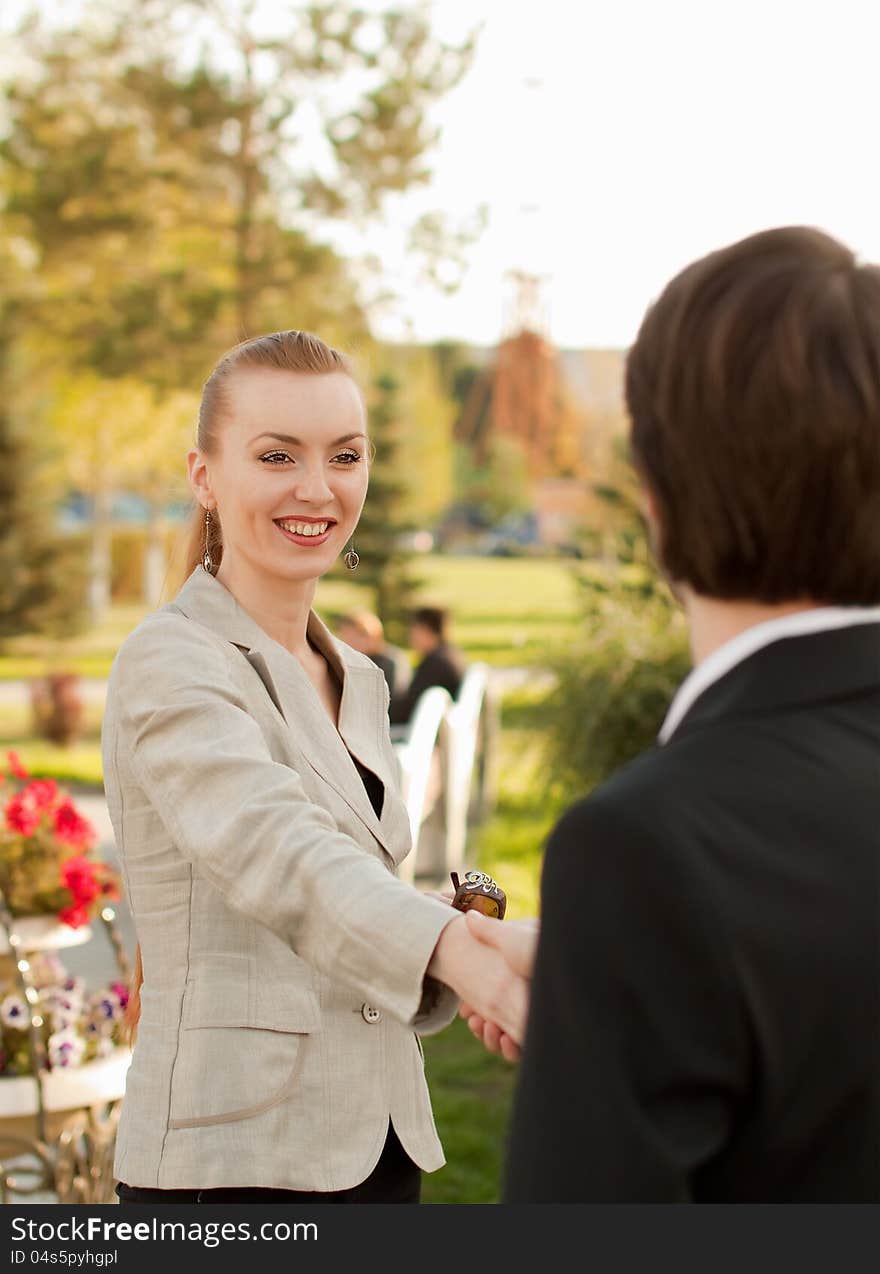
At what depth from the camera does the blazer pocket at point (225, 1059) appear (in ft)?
5.86

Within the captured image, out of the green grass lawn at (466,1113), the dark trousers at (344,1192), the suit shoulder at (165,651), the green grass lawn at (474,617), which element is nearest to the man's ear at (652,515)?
the suit shoulder at (165,651)

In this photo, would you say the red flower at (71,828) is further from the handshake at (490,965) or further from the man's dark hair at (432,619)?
the man's dark hair at (432,619)

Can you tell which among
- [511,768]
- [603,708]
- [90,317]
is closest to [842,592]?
[603,708]

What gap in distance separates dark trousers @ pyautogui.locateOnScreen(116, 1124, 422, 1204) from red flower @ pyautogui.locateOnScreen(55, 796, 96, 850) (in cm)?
249

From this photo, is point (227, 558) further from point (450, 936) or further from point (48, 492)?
point (48, 492)

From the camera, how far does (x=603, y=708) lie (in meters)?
8.69

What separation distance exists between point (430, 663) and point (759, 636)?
9.64m

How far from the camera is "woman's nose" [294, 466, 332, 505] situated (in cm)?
206

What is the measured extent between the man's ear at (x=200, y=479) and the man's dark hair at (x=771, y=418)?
45.6 inches

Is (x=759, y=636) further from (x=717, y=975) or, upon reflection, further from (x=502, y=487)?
(x=502, y=487)

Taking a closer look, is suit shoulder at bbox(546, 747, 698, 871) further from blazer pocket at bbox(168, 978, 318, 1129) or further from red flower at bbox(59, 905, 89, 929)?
red flower at bbox(59, 905, 89, 929)

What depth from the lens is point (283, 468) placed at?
2068 mm

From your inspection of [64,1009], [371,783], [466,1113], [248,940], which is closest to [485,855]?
[466,1113]

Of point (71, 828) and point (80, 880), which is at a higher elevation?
point (71, 828)
